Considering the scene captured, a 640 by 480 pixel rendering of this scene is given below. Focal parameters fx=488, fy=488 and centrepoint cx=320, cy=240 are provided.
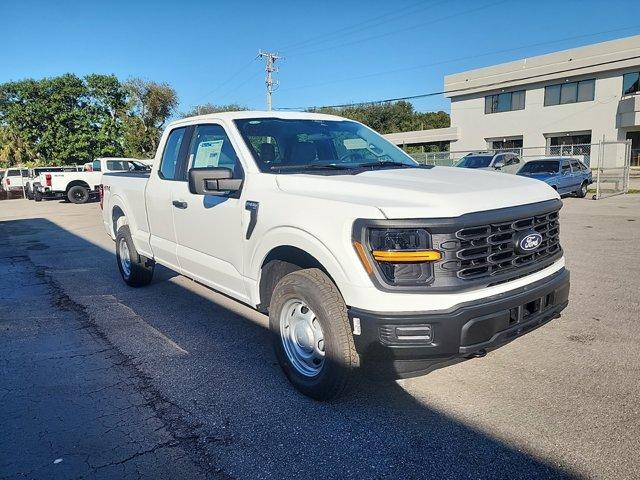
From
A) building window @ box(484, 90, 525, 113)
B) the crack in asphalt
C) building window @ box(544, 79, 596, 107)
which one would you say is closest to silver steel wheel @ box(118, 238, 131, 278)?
the crack in asphalt

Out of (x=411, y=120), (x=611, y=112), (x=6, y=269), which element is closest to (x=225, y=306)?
(x=6, y=269)

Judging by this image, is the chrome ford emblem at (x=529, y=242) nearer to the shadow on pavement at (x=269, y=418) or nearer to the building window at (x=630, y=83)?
the shadow on pavement at (x=269, y=418)

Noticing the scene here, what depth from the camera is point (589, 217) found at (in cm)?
1304

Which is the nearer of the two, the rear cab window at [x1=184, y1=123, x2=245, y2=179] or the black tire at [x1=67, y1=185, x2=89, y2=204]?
the rear cab window at [x1=184, y1=123, x2=245, y2=179]

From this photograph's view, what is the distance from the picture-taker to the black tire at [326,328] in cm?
302

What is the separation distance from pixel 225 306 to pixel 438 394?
2923 mm

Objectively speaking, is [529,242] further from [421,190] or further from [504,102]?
[504,102]

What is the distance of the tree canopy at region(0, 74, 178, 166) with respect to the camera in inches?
1522

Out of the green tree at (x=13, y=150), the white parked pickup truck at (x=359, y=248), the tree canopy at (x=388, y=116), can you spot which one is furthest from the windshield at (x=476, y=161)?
the tree canopy at (x=388, y=116)

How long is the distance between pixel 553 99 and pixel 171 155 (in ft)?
125

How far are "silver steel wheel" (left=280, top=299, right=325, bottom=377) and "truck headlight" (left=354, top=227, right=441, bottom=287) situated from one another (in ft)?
2.33

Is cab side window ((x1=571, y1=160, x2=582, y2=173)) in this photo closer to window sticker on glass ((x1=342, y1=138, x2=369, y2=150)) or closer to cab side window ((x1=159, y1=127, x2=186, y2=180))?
window sticker on glass ((x1=342, y1=138, x2=369, y2=150))

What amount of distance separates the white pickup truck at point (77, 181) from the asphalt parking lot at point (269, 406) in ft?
60.7

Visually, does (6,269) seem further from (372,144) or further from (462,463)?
(462,463)
